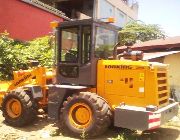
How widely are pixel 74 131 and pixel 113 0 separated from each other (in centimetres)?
3207

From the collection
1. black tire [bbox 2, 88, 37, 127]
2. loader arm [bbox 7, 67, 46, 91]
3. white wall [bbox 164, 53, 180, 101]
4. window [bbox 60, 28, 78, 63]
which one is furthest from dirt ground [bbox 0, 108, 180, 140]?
white wall [bbox 164, 53, 180, 101]

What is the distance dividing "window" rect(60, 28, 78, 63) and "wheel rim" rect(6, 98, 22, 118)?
5.65 feet

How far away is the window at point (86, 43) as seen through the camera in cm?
793

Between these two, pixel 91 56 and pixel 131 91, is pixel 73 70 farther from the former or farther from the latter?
pixel 131 91

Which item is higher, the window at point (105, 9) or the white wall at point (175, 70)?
the window at point (105, 9)

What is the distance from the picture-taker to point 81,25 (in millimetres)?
8008

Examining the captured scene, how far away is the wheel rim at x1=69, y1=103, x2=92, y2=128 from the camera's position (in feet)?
25.1

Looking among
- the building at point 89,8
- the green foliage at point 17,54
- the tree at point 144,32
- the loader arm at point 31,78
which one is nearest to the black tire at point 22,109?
the loader arm at point 31,78

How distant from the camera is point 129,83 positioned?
24.9 ft

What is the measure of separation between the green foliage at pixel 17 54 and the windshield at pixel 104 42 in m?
4.69

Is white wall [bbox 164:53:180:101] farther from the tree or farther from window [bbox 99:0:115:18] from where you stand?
window [bbox 99:0:115:18]

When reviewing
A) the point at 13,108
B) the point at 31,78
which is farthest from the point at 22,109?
the point at 31,78

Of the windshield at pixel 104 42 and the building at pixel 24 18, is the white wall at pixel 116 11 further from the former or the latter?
the windshield at pixel 104 42

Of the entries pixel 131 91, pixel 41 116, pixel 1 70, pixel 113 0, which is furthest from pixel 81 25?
pixel 113 0
